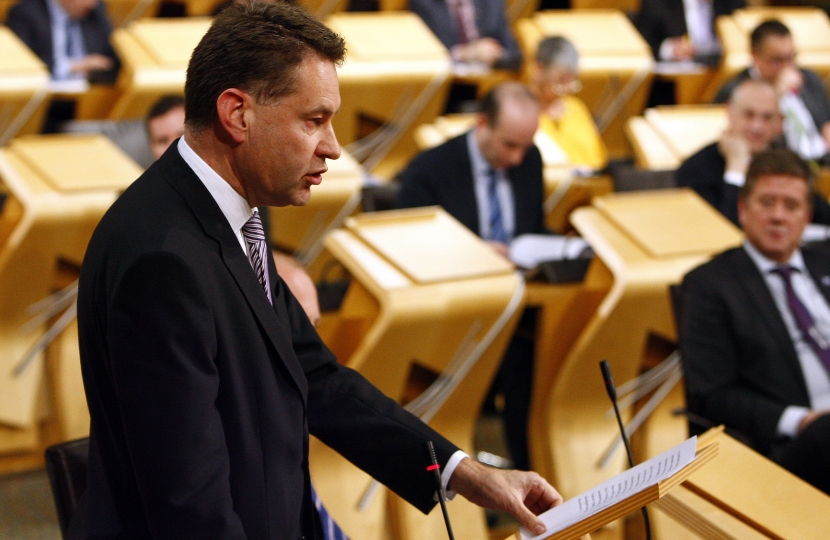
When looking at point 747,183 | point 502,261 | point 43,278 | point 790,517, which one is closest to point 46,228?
point 43,278

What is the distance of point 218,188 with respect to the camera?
43.0 inches

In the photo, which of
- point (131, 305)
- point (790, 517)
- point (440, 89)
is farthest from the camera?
point (440, 89)

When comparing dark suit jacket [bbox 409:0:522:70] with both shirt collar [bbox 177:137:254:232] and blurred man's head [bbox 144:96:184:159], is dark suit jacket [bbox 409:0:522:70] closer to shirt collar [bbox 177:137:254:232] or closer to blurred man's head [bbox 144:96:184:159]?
blurred man's head [bbox 144:96:184:159]

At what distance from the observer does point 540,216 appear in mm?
3447

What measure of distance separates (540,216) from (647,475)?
2368 mm

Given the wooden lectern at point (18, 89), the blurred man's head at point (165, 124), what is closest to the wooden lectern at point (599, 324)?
the blurred man's head at point (165, 124)

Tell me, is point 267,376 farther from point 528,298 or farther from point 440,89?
point 440,89

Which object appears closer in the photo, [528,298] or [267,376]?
[267,376]

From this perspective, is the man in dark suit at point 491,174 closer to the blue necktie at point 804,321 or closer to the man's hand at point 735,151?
the man's hand at point 735,151

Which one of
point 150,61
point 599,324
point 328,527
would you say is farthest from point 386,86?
point 328,527

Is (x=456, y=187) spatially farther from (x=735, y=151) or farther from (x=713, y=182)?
(x=735, y=151)

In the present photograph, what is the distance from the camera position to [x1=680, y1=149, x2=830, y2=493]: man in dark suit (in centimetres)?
216

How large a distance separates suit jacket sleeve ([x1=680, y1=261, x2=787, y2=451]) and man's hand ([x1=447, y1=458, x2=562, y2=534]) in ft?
3.55

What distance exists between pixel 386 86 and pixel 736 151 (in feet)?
5.08
